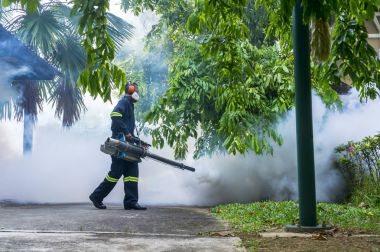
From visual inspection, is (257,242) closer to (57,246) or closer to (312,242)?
(312,242)

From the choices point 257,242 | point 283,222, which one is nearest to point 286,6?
point 257,242

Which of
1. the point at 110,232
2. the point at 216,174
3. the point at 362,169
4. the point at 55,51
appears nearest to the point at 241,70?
the point at 110,232

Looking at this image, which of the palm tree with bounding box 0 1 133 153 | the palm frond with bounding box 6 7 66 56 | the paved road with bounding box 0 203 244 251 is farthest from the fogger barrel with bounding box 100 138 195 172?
the palm frond with bounding box 6 7 66 56

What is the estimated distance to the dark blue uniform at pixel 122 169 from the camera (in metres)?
8.23

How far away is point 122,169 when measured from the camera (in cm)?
836

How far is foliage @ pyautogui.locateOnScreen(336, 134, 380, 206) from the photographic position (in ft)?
27.9

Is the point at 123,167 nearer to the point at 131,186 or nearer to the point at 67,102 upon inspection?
the point at 131,186

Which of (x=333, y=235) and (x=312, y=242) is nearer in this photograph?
(x=312, y=242)

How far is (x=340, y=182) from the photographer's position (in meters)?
10.1

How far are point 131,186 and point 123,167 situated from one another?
0.91ft

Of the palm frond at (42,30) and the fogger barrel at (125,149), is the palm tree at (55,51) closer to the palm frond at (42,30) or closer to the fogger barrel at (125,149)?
the palm frond at (42,30)

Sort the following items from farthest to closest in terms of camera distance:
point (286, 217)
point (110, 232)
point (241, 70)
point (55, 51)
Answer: point (55, 51), point (286, 217), point (241, 70), point (110, 232)

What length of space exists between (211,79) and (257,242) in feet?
17.6

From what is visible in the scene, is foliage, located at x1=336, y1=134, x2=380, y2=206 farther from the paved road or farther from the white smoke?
the paved road
